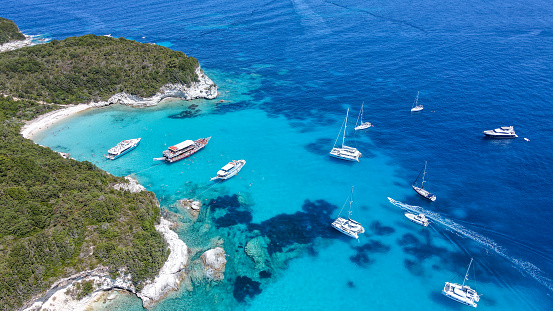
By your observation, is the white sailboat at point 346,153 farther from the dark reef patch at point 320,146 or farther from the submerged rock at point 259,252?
the submerged rock at point 259,252

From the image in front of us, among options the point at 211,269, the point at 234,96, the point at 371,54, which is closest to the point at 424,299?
the point at 211,269

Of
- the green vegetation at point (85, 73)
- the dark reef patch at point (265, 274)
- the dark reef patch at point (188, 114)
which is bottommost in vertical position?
the dark reef patch at point (265, 274)

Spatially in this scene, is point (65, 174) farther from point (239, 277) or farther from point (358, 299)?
point (358, 299)

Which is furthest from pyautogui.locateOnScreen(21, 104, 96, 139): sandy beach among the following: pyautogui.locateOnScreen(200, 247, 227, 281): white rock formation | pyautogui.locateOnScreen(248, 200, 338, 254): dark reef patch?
pyautogui.locateOnScreen(248, 200, 338, 254): dark reef patch

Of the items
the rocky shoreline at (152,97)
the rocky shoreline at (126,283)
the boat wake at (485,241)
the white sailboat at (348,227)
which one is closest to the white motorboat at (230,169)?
the rocky shoreline at (126,283)

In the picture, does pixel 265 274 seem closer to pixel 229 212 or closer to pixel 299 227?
pixel 299 227
